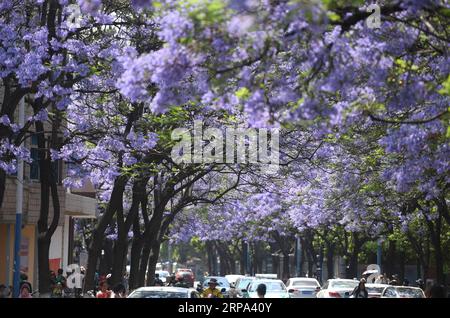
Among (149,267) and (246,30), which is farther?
(149,267)

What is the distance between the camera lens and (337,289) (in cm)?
2895

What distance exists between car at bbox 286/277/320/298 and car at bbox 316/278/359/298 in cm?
121

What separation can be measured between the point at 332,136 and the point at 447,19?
10.9 meters

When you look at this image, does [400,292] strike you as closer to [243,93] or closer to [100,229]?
[100,229]

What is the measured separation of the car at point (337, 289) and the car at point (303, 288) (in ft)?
3.96

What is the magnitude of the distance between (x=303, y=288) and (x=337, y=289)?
17.5 ft

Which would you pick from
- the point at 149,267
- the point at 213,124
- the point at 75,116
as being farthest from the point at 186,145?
the point at 149,267

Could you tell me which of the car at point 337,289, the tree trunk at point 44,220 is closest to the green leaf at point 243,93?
the tree trunk at point 44,220

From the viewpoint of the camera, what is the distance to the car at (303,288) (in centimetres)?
3283

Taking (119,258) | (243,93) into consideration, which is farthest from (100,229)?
(243,93)

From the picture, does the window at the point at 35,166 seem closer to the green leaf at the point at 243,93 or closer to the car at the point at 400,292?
the car at the point at 400,292

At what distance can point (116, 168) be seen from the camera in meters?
23.7
